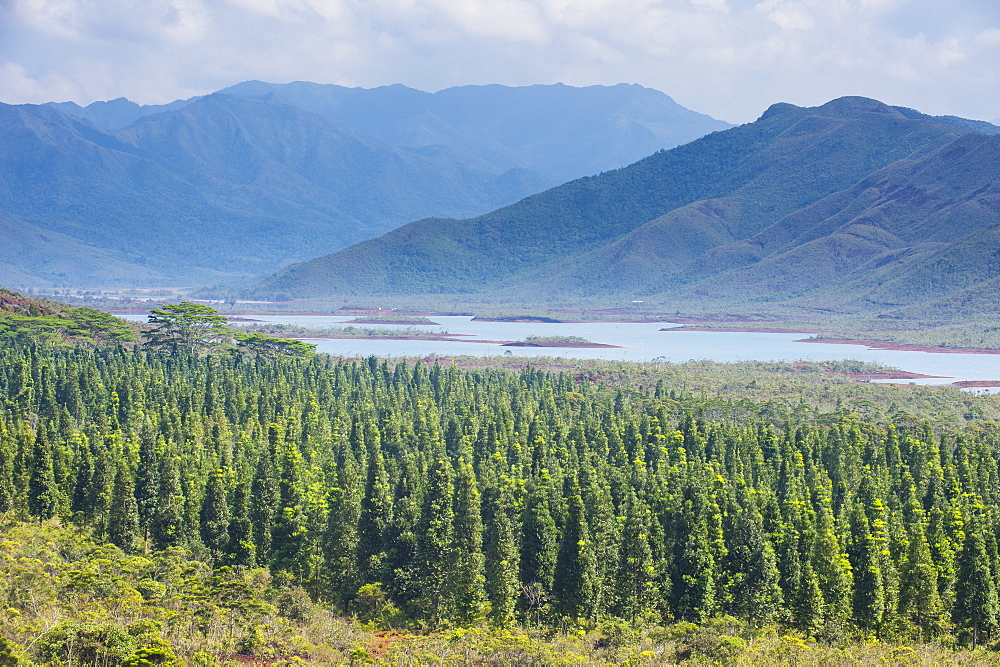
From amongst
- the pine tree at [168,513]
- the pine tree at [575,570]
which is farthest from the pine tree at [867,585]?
the pine tree at [168,513]

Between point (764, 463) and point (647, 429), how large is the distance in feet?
30.3

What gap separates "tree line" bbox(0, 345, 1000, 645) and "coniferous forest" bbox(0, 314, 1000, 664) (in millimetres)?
124

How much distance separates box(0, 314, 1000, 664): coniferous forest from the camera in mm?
39719

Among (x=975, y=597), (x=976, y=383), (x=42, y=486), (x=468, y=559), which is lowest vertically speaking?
(x=975, y=597)

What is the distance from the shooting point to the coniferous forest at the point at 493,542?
130 ft

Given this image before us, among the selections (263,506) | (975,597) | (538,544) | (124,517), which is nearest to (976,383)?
(975,597)

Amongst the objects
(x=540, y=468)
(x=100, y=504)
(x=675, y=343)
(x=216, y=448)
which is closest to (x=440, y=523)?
(x=540, y=468)

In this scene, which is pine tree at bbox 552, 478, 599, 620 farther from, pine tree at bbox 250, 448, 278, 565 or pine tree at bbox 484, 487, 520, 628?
pine tree at bbox 250, 448, 278, 565

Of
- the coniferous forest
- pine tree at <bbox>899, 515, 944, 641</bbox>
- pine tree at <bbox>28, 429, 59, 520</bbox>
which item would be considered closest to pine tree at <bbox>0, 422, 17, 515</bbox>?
the coniferous forest

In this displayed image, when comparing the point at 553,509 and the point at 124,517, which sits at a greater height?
the point at 553,509

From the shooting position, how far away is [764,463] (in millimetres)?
61406

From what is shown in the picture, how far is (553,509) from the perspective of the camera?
51344mm

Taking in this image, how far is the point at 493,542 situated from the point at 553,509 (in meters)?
4.31

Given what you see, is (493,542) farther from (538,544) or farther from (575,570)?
(575,570)
